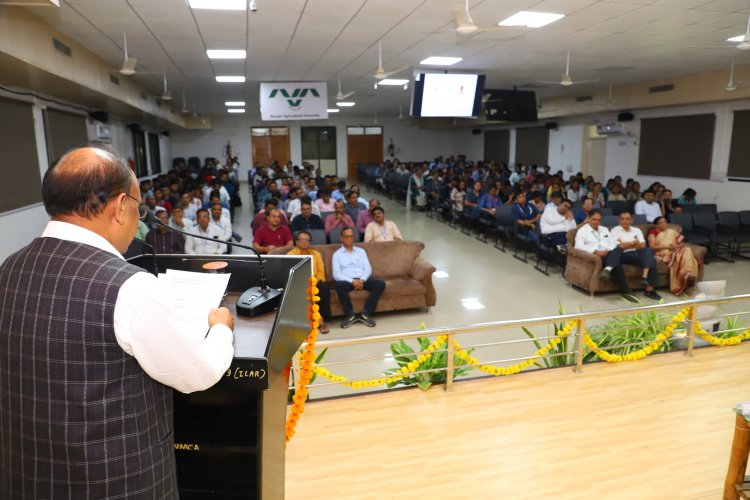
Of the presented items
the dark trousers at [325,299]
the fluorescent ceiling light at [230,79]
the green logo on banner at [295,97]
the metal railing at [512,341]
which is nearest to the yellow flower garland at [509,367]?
the metal railing at [512,341]

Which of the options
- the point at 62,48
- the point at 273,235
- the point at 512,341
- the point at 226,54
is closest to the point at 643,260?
the point at 512,341

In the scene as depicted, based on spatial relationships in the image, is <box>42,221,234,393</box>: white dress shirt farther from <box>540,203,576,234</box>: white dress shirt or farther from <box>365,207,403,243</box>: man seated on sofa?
<box>540,203,576,234</box>: white dress shirt

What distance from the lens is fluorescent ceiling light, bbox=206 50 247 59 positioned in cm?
706

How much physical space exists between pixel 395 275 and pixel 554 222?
123 inches

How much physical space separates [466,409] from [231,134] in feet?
66.5

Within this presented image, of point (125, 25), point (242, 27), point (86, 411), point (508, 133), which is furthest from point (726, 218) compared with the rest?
point (508, 133)

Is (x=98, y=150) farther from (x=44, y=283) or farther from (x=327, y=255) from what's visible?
(x=327, y=255)

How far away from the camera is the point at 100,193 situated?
1059 millimetres

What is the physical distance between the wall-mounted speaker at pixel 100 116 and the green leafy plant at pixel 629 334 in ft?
32.1

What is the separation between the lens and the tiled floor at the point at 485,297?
4621 mm

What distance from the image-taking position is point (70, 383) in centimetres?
100

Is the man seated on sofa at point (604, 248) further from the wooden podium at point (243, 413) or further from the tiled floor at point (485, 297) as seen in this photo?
the wooden podium at point (243, 413)

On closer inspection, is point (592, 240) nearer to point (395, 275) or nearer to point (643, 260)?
point (643, 260)

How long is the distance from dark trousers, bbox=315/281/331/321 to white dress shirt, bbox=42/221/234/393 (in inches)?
168
